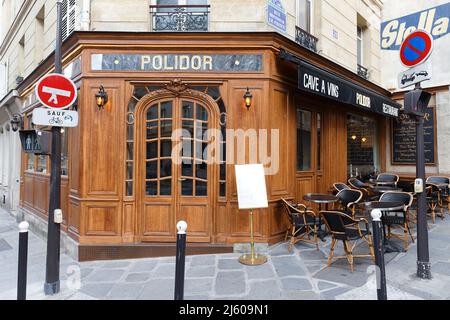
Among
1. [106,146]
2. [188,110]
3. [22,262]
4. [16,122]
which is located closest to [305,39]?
[188,110]

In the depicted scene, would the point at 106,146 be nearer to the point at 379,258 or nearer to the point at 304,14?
the point at 379,258

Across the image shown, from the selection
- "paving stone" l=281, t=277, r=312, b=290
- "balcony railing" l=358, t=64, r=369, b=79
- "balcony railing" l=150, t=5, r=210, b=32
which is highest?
"balcony railing" l=358, t=64, r=369, b=79

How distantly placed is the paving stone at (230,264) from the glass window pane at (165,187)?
5.44 feet

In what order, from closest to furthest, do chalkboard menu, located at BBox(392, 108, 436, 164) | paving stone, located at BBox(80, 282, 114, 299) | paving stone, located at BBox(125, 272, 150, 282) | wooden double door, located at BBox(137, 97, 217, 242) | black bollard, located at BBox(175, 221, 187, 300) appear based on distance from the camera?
black bollard, located at BBox(175, 221, 187, 300) → paving stone, located at BBox(80, 282, 114, 299) → paving stone, located at BBox(125, 272, 150, 282) → wooden double door, located at BBox(137, 97, 217, 242) → chalkboard menu, located at BBox(392, 108, 436, 164)

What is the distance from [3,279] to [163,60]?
4607mm

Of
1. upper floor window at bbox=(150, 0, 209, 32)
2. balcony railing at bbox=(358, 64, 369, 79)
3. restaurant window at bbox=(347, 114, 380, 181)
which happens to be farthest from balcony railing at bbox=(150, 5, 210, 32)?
balcony railing at bbox=(358, 64, 369, 79)

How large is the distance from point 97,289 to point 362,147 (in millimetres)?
8926

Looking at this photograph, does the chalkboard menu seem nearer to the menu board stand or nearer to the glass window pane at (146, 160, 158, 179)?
the menu board stand

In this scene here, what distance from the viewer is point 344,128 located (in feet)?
26.7

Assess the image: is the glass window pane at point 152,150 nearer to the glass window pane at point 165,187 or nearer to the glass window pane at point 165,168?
the glass window pane at point 165,168

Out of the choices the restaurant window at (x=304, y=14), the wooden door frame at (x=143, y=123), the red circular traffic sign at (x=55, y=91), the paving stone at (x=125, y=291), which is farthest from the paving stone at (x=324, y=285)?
the restaurant window at (x=304, y=14)

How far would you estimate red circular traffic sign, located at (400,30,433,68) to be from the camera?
12.9 ft

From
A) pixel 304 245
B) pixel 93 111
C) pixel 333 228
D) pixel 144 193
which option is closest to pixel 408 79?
pixel 333 228

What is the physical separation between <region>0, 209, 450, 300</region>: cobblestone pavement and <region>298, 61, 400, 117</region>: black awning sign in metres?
3.15
